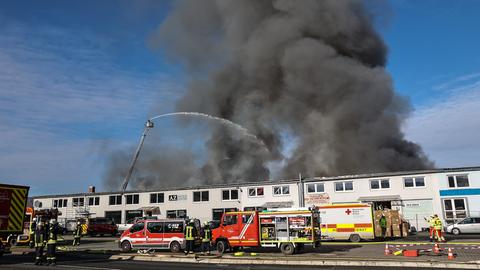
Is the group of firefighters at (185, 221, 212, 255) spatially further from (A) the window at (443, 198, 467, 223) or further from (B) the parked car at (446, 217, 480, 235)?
(A) the window at (443, 198, 467, 223)

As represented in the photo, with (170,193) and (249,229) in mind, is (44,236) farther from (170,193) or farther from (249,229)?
(170,193)

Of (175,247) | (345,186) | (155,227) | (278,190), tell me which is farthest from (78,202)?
(175,247)

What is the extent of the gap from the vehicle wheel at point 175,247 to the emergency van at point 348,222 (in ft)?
25.9

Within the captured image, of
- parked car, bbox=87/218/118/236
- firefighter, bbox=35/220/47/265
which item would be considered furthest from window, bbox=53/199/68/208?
firefighter, bbox=35/220/47/265

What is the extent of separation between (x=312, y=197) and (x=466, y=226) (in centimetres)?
1159

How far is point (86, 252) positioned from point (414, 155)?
3290 cm

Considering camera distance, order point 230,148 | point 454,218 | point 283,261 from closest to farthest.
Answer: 1. point 283,261
2. point 454,218
3. point 230,148

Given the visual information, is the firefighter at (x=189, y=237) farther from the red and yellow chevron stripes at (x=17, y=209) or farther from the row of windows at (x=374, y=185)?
the row of windows at (x=374, y=185)

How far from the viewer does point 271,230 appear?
694 inches

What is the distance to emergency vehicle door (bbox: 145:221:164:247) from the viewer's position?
1942 centimetres

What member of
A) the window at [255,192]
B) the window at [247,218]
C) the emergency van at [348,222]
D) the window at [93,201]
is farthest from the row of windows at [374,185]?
the window at [93,201]

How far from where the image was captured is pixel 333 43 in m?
46.6

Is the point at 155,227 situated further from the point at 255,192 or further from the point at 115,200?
the point at 115,200

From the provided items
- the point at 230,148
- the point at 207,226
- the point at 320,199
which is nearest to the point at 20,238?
the point at 207,226
